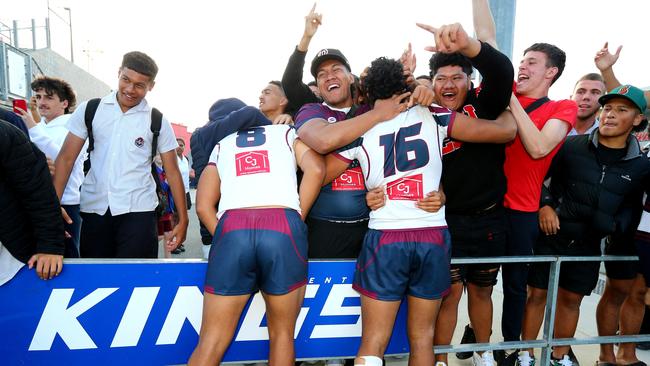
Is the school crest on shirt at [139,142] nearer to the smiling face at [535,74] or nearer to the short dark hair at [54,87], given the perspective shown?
the short dark hair at [54,87]

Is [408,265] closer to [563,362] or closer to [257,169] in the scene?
[257,169]

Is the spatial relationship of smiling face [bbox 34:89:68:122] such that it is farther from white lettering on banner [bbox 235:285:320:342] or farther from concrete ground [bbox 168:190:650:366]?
concrete ground [bbox 168:190:650:366]

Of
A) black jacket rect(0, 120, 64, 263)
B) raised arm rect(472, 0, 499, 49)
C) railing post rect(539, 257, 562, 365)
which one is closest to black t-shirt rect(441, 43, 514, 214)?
raised arm rect(472, 0, 499, 49)

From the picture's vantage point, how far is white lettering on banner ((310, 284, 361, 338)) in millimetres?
2441

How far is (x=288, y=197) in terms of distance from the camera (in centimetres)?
209

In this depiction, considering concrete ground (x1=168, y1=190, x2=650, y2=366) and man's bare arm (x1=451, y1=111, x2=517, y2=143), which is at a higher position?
man's bare arm (x1=451, y1=111, x2=517, y2=143)

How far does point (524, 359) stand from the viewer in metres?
2.98

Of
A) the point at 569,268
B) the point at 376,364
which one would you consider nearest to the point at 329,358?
the point at 376,364

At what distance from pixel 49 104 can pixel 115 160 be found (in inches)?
56.5

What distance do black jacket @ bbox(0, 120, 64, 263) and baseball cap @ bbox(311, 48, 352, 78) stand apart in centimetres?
168

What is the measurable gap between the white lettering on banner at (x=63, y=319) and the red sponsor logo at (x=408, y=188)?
165 centimetres

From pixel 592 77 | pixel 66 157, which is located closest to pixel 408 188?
pixel 66 157

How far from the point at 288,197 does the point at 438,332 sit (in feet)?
5.06

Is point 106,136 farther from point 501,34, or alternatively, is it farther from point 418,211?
point 501,34
